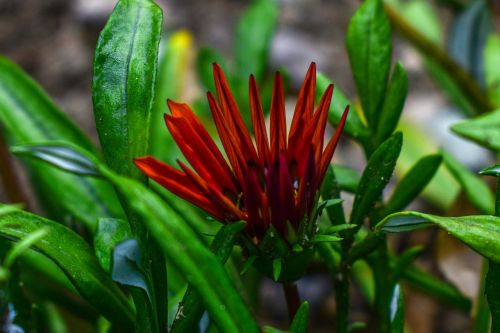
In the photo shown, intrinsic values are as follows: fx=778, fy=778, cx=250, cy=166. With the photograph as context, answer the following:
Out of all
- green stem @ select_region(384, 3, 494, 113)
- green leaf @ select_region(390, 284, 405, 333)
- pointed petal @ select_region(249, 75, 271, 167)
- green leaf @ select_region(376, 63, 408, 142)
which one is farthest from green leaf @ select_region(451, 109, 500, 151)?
green stem @ select_region(384, 3, 494, 113)

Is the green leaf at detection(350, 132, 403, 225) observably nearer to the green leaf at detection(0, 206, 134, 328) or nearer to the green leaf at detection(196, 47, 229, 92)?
the green leaf at detection(0, 206, 134, 328)

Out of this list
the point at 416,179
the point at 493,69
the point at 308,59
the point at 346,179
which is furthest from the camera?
the point at 308,59

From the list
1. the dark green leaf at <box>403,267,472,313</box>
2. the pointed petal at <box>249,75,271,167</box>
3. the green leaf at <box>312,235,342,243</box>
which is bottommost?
the dark green leaf at <box>403,267,472,313</box>

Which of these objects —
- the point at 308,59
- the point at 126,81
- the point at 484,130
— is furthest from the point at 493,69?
the point at 126,81

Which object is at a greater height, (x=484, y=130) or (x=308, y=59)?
(x=308, y=59)

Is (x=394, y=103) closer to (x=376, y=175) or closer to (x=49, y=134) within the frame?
(x=376, y=175)

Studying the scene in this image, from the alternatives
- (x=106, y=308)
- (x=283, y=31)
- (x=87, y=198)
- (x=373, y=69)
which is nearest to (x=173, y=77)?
(x=87, y=198)

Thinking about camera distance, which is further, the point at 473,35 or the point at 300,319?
the point at 473,35
